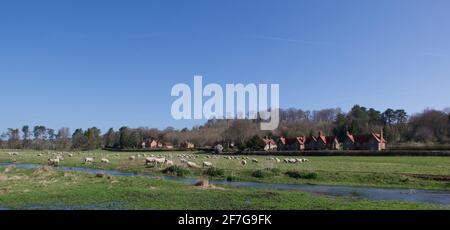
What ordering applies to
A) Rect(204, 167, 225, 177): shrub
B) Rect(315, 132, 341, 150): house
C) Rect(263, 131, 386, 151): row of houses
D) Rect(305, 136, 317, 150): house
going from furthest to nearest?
1. Rect(305, 136, 317, 150): house
2. Rect(315, 132, 341, 150): house
3. Rect(263, 131, 386, 151): row of houses
4. Rect(204, 167, 225, 177): shrub

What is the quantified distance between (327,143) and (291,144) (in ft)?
35.9

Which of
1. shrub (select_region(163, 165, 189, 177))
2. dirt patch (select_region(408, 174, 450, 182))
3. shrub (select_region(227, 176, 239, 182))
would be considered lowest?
shrub (select_region(227, 176, 239, 182))

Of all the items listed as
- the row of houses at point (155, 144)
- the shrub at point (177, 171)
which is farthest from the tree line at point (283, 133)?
the shrub at point (177, 171)

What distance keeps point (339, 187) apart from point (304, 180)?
4.95m

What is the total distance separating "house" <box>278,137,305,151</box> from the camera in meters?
115

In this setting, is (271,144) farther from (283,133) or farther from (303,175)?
(303,175)

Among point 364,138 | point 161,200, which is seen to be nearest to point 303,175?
point 161,200

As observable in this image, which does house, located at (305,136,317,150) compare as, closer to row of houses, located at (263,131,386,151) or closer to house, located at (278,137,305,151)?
row of houses, located at (263,131,386,151)

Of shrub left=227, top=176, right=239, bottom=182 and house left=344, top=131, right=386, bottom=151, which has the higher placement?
house left=344, top=131, right=386, bottom=151

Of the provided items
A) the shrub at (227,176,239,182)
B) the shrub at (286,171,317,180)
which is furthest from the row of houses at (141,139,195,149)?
the shrub at (286,171,317,180)

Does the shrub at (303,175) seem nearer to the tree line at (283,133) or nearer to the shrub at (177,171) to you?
the shrub at (177,171)

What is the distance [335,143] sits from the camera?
109 metres

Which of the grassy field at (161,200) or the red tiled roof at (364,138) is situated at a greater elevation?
the red tiled roof at (364,138)

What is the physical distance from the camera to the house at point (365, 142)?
331 ft
